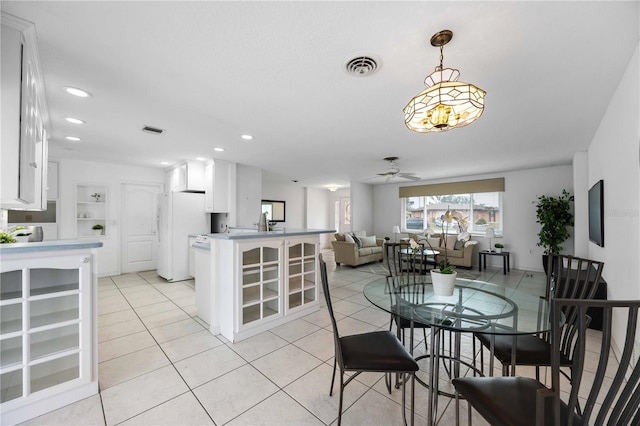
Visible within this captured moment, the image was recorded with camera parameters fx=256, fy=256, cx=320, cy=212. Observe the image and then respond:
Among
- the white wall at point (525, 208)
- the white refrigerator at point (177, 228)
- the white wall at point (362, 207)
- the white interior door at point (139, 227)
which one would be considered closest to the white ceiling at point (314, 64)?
the white refrigerator at point (177, 228)

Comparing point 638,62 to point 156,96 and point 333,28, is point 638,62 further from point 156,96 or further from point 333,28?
point 156,96

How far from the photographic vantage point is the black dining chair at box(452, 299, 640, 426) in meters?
0.80

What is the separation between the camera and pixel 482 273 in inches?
219

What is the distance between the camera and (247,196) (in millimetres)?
5461

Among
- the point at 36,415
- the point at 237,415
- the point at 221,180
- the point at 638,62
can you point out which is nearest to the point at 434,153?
the point at 638,62

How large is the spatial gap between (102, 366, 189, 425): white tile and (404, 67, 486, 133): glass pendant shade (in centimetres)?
253

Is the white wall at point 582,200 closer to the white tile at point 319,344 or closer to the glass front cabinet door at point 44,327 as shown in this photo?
the white tile at point 319,344

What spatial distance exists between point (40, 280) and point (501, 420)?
8.80ft

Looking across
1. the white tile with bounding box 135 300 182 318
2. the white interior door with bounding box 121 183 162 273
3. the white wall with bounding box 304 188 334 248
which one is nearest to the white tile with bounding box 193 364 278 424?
the white tile with bounding box 135 300 182 318

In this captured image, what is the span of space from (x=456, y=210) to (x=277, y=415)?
6656 millimetres

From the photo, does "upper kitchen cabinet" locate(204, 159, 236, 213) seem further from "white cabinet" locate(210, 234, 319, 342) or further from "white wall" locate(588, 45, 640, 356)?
"white wall" locate(588, 45, 640, 356)

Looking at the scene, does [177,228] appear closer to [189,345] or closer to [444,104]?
[189,345]

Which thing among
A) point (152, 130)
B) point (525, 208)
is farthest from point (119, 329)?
point (525, 208)

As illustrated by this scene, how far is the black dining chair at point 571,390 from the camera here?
0.80 meters
